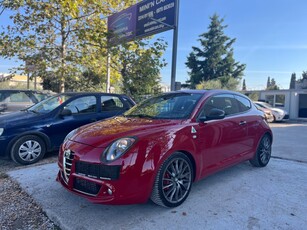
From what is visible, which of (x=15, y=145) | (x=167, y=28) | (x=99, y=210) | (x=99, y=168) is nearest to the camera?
(x=99, y=168)

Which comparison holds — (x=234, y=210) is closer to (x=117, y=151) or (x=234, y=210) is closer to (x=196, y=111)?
(x=196, y=111)

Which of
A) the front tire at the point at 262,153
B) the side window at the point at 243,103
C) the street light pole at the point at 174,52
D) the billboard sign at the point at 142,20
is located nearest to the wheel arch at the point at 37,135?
the side window at the point at 243,103

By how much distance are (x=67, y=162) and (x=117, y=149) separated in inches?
29.6

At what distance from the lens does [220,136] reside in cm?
401

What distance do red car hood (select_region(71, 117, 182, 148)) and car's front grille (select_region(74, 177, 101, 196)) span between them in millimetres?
425

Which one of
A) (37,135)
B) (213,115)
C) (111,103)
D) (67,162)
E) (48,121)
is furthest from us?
(111,103)

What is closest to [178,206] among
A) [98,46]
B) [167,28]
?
[167,28]

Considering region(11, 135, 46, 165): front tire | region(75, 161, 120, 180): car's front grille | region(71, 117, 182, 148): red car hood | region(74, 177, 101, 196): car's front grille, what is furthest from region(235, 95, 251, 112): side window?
region(11, 135, 46, 165): front tire

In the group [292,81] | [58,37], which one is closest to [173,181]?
[58,37]

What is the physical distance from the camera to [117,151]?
292 centimetres

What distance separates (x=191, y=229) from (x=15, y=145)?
3.98 m

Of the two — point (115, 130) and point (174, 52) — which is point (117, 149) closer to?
point (115, 130)

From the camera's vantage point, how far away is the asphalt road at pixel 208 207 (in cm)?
300

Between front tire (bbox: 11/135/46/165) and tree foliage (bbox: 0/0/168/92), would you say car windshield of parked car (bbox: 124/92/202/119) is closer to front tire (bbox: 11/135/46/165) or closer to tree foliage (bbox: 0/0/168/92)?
front tire (bbox: 11/135/46/165)
